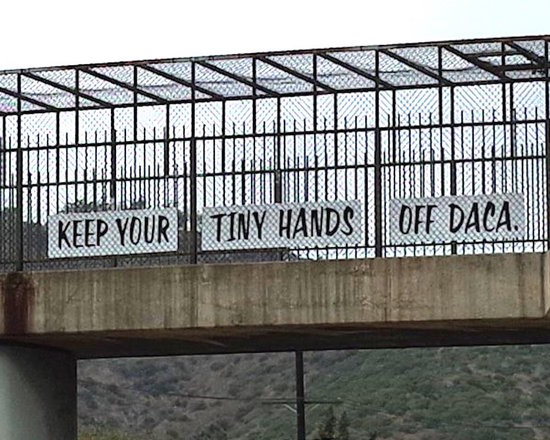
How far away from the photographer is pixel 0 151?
18.5 meters

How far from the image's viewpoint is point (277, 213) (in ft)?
55.1

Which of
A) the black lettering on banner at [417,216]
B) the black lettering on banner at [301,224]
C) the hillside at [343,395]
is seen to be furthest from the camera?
the hillside at [343,395]

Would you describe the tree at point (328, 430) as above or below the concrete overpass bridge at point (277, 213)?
below

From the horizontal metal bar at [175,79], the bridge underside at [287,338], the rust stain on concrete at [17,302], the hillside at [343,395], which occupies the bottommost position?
the hillside at [343,395]

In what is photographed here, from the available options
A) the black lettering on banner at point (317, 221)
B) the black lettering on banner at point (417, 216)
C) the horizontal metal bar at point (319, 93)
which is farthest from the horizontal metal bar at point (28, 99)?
the black lettering on banner at point (417, 216)

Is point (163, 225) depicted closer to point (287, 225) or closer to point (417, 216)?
point (287, 225)

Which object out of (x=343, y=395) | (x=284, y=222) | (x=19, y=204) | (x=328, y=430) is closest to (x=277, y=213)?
(x=284, y=222)

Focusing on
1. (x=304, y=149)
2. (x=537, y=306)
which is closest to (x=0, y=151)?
(x=304, y=149)

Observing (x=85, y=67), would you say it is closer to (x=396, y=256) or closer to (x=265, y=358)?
(x=396, y=256)

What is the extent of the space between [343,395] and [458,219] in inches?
1825

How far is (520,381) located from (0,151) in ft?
148

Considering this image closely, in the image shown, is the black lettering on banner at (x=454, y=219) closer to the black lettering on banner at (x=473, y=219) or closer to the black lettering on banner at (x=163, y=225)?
the black lettering on banner at (x=473, y=219)

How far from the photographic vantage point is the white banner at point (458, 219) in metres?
16.2

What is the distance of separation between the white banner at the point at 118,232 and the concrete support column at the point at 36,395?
4.33 feet
